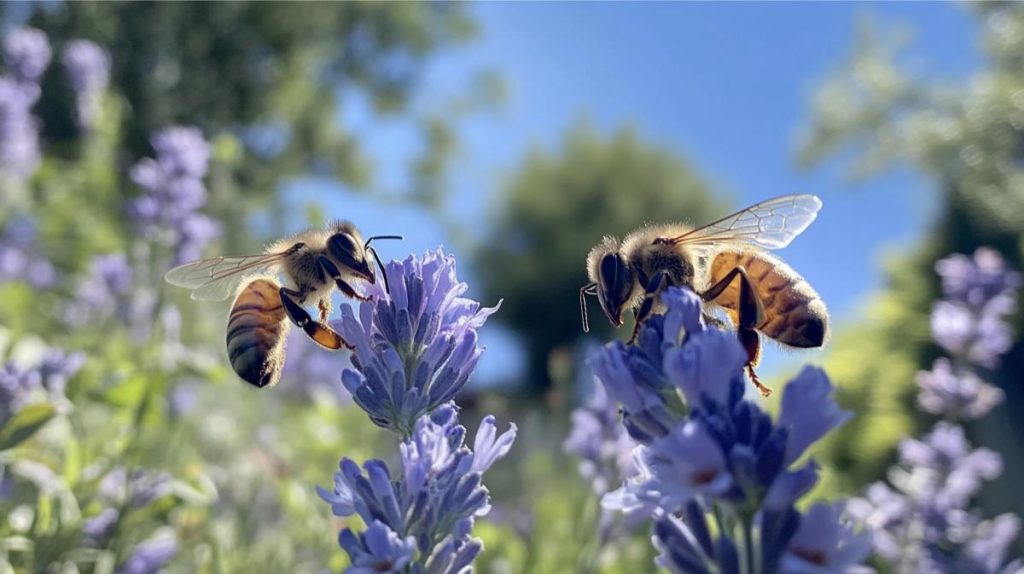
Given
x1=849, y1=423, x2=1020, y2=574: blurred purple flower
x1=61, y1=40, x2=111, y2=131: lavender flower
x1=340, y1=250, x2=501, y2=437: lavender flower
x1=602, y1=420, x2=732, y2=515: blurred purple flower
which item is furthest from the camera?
x1=61, y1=40, x2=111, y2=131: lavender flower

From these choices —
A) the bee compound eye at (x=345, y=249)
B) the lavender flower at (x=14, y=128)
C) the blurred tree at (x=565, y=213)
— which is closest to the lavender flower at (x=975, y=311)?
the bee compound eye at (x=345, y=249)

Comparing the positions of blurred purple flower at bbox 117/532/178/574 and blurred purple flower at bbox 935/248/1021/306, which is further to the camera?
blurred purple flower at bbox 935/248/1021/306

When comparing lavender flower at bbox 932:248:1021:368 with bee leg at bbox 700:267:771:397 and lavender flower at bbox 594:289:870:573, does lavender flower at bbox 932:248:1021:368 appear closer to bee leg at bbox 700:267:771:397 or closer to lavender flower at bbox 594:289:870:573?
bee leg at bbox 700:267:771:397

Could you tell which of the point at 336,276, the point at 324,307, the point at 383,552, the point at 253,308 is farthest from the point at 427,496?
the point at 324,307

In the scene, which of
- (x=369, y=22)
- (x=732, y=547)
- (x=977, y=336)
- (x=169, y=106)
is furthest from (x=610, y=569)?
(x=369, y=22)

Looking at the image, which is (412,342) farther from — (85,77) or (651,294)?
(85,77)

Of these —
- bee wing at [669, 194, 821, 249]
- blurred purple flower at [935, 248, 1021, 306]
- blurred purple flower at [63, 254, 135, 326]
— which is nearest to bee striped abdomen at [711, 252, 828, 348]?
bee wing at [669, 194, 821, 249]

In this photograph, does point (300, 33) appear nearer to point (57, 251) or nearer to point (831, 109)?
point (831, 109)

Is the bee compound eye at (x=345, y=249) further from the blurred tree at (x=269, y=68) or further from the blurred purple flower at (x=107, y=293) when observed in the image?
the blurred tree at (x=269, y=68)
